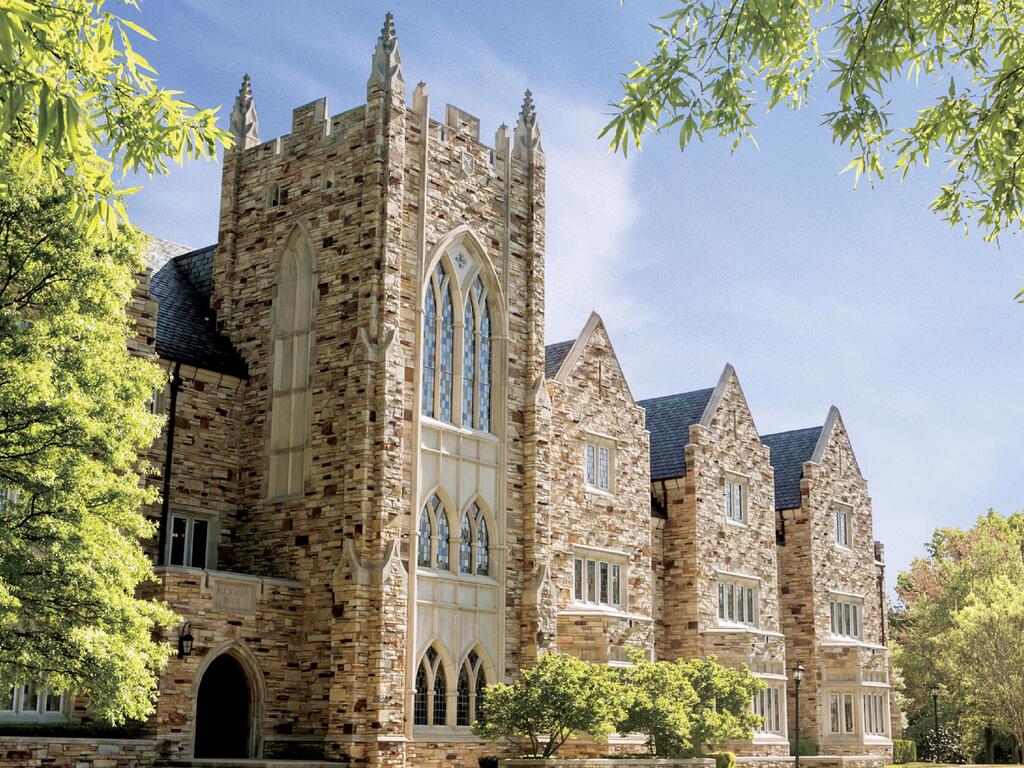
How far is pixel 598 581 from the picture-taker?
37031 millimetres

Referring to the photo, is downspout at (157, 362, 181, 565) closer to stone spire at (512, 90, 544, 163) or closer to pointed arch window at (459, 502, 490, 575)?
pointed arch window at (459, 502, 490, 575)

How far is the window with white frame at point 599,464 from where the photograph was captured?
37.8 meters

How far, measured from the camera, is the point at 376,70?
29281 mm

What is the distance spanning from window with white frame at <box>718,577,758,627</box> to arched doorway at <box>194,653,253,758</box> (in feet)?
66.8

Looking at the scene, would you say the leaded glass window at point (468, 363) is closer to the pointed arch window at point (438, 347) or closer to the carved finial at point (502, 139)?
the pointed arch window at point (438, 347)

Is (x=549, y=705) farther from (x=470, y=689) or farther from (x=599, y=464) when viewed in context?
(x=599, y=464)

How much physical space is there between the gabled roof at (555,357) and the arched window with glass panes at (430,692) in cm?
1194

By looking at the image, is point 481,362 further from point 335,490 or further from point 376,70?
point 376,70

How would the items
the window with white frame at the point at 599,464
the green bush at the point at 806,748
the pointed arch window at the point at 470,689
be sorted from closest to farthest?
the pointed arch window at the point at 470,689, the window with white frame at the point at 599,464, the green bush at the point at 806,748

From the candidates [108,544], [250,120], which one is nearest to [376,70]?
[250,120]

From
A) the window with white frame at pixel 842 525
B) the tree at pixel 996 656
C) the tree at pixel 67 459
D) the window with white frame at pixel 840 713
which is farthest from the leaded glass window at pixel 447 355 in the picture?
the tree at pixel 996 656

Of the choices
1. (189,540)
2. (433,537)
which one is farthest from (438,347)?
(189,540)

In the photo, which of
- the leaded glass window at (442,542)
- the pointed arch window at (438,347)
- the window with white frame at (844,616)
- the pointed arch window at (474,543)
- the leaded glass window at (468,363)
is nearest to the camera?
the leaded glass window at (442,542)

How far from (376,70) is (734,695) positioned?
65.5 ft
